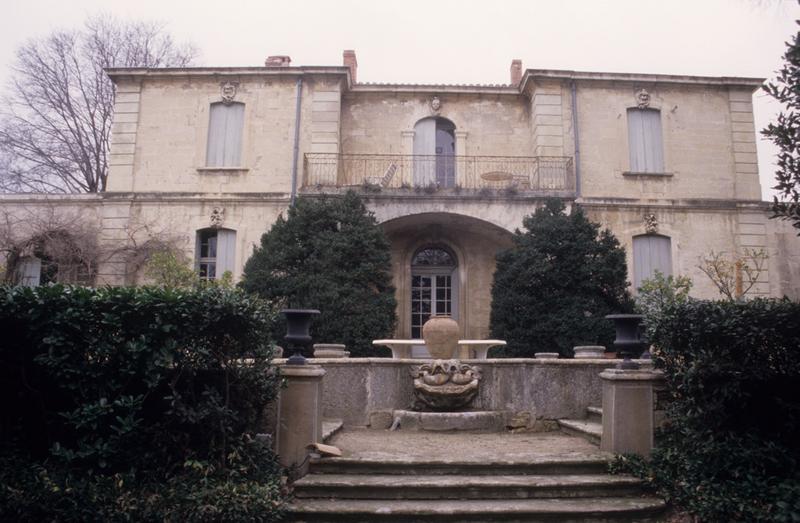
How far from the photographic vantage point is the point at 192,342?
5.24 m

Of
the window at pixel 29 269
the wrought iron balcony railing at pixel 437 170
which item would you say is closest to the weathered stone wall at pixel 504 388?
the wrought iron balcony railing at pixel 437 170

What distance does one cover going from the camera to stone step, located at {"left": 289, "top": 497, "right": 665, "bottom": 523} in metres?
4.97

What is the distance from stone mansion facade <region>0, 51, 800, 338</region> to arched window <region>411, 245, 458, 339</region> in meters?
0.04

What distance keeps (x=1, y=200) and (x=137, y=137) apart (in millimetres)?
3801

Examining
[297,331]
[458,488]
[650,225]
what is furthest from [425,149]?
[458,488]

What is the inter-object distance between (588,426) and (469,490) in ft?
8.88

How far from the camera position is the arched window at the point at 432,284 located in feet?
57.1

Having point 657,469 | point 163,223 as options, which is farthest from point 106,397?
point 163,223

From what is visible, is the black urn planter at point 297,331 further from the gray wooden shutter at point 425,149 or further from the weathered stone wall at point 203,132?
A: the gray wooden shutter at point 425,149

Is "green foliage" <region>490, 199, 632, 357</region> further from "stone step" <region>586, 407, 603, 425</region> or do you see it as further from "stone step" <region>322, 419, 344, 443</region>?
"stone step" <region>322, 419, 344, 443</region>

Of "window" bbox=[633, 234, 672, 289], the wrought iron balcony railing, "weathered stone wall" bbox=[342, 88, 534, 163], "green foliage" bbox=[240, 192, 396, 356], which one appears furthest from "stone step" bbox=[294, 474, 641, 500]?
"weathered stone wall" bbox=[342, 88, 534, 163]

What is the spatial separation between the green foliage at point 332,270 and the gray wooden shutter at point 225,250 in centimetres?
301

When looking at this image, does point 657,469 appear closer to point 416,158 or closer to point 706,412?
point 706,412

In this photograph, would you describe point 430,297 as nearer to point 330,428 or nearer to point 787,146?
point 330,428
